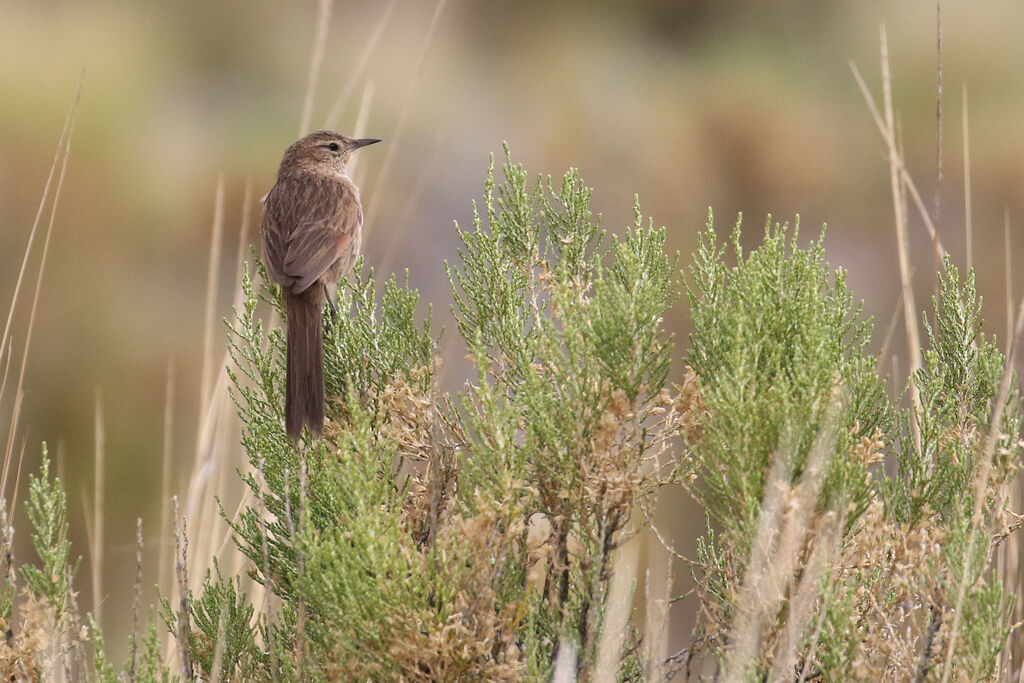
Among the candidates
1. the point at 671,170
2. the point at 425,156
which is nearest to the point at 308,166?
the point at 425,156

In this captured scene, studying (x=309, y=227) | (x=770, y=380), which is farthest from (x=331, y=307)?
(x=770, y=380)

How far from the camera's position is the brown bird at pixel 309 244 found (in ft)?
8.74

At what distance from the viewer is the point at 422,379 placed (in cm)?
271

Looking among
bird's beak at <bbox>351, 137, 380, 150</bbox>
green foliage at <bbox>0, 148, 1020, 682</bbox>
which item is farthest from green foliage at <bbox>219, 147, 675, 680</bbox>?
bird's beak at <bbox>351, 137, 380, 150</bbox>

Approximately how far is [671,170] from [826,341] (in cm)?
649

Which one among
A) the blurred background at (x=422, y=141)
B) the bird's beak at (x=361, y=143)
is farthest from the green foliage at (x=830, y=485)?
the blurred background at (x=422, y=141)

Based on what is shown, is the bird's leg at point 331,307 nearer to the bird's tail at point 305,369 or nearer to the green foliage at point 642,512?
the bird's tail at point 305,369

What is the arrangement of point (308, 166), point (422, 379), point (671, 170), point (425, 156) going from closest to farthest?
point (422, 379)
point (308, 166)
point (425, 156)
point (671, 170)

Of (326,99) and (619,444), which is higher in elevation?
(326,99)

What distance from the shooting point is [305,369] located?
8.93 ft

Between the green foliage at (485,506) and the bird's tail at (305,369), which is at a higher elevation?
the bird's tail at (305,369)

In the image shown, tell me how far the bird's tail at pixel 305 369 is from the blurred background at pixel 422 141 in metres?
3.32

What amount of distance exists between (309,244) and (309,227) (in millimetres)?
143

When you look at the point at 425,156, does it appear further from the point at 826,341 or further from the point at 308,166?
the point at 826,341
